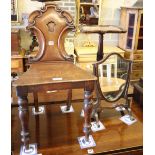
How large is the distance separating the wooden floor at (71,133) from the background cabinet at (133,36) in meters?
1.67

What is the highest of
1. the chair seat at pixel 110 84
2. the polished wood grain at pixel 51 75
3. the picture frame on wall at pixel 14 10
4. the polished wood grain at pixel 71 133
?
the picture frame on wall at pixel 14 10

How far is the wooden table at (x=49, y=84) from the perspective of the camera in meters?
1.19

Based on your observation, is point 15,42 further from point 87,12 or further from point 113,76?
point 113,76

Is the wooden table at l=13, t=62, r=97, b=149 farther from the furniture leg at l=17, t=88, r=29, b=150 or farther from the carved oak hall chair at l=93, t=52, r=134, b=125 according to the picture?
the carved oak hall chair at l=93, t=52, r=134, b=125

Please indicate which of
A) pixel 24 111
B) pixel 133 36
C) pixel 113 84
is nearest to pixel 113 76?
pixel 113 84

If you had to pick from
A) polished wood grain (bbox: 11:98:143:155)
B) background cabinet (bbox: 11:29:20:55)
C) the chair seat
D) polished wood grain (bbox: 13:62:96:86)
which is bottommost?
polished wood grain (bbox: 11:98:143:155)

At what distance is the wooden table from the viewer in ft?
3.92

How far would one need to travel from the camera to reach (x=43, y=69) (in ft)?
4.81

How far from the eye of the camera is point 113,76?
1.61 metres

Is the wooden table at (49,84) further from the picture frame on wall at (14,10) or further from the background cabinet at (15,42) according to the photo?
the picture frame on wall at (14,10)

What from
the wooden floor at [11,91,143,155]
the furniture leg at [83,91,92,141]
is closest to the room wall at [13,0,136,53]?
the wooden floor at [11,91,143,155]

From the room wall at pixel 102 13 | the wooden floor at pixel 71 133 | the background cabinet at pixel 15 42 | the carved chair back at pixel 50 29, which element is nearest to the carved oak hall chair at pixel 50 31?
the carved chair back at pixel 50 29

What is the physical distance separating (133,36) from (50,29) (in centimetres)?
192
